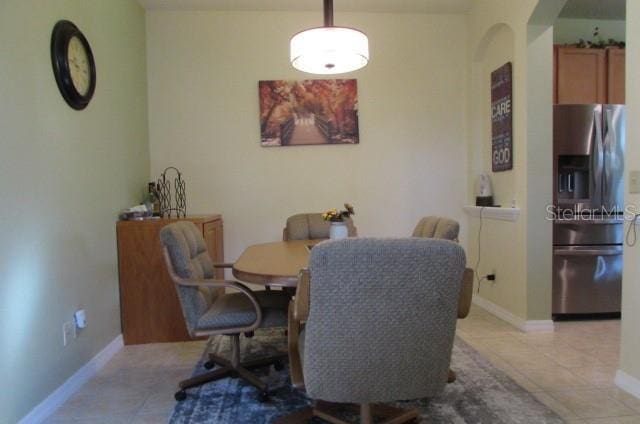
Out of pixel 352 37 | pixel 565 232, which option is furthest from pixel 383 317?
pixel 565 232

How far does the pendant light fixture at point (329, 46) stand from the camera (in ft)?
6.81

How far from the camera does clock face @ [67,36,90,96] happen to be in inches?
93.3

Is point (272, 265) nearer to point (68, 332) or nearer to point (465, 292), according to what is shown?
point (465, 292)

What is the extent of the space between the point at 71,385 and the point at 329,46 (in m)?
2.28

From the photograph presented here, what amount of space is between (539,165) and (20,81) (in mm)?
3208

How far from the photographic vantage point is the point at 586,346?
2770 mm

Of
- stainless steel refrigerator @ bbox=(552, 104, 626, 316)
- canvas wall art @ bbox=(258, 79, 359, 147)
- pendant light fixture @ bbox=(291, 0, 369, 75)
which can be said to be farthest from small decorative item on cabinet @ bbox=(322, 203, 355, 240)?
stainless steel refrigerator @ bbox=(552, 104, 626, 316)

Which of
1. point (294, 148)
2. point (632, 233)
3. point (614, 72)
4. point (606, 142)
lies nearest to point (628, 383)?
point (632, 233)

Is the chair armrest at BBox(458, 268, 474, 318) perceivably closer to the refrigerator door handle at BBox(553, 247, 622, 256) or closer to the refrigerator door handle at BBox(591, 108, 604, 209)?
the refrigerator door handle at BBox(553, 247, 622, 256)

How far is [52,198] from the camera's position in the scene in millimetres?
2148

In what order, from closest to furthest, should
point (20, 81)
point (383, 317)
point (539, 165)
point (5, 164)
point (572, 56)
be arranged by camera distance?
point (383, 317) → point (5, 164) → point (20, 81) → point (539, 165) → point (572, 56)

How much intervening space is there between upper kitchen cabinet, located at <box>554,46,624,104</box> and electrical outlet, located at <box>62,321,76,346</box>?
12.9ft

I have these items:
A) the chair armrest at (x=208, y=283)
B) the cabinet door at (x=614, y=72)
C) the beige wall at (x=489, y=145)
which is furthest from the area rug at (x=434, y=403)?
the cabinet door at (x=614, y=72)

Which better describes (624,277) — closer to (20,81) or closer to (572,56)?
(572,56)
